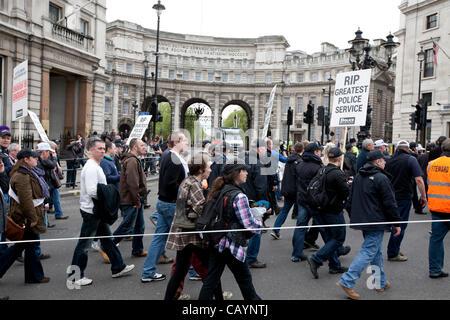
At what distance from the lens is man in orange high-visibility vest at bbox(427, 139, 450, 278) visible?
561 cm

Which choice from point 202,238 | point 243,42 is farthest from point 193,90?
point 202,238

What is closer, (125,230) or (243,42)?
(125,230)

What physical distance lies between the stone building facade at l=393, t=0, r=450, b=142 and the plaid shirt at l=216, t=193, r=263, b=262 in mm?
32899

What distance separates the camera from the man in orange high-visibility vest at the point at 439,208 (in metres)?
5.61

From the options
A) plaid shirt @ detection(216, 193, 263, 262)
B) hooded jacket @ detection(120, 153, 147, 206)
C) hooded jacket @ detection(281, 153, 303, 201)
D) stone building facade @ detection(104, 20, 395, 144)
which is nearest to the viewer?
plaid shirt @ detection(216, 193, 263, 262)

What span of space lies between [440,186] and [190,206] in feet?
12.7

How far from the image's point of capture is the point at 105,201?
5.18 meters

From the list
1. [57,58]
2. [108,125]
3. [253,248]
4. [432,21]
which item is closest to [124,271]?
[253,248]

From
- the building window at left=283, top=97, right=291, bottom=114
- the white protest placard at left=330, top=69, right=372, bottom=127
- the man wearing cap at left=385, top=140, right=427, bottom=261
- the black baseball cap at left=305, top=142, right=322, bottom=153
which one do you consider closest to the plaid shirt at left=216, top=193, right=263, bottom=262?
the black baseball cap at left=305, top=142, right=322, bottom=153

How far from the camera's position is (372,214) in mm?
5055

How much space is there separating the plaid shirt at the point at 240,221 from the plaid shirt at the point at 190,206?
36 cm

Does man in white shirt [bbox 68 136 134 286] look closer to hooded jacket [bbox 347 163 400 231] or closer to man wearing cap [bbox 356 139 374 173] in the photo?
hooded jacket [bbox 347 163 400 231]
